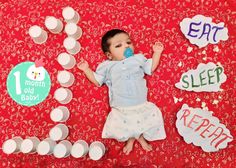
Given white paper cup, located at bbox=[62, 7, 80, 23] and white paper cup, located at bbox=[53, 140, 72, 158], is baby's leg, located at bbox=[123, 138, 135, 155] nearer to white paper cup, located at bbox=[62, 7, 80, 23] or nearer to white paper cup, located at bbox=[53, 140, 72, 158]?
white paper cup, located at bbox=[53, 140, 72, 158]

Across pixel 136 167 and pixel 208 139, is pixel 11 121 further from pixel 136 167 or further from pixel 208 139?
pixel 208 139

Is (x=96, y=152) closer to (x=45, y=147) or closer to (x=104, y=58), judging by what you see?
(x=45, y=147)

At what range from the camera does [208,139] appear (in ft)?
3.74

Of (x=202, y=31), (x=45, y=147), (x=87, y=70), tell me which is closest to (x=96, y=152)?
(x=45, y=147)

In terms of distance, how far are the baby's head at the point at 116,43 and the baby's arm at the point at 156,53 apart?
0.07m

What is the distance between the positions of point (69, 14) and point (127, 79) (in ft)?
0.94

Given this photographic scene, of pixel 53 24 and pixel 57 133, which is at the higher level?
pixel 53 24

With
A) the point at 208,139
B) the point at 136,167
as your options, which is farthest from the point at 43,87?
the point at 208,139

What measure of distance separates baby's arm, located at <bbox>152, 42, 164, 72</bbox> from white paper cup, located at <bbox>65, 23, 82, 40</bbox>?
0.80 ft

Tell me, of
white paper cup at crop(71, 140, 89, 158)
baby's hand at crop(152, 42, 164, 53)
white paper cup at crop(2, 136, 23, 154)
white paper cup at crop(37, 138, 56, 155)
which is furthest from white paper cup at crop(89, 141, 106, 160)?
baby's hand at crop(152, 42, 164, 53)

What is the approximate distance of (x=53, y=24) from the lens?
4.03 feet

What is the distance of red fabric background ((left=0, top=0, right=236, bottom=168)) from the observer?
116cm

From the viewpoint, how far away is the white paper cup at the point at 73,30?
122 centimetres

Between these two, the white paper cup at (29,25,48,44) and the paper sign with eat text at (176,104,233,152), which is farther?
the white paper cup at (29,25,48,44)
